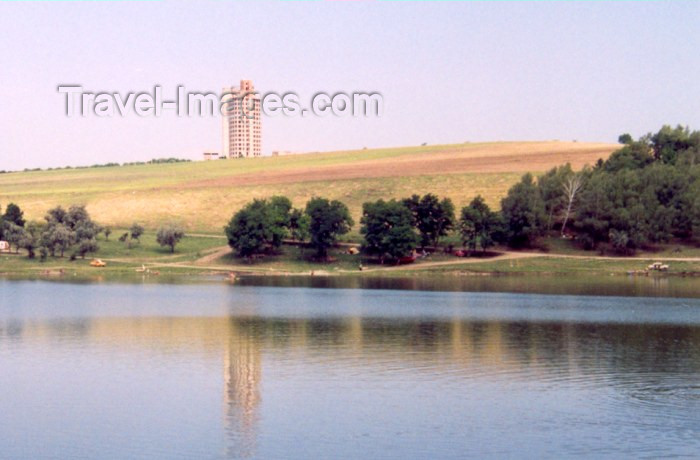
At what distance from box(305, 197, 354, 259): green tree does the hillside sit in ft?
52.1

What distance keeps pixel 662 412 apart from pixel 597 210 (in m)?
65.5

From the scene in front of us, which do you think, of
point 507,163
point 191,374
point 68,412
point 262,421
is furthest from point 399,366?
point 507,163

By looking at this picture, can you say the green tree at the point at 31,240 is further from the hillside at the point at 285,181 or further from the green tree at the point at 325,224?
the green tree at the point at 325,224

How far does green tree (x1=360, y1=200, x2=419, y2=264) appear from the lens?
8275 centimetres

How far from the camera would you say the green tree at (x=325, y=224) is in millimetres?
85562

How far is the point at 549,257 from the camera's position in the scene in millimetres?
85750

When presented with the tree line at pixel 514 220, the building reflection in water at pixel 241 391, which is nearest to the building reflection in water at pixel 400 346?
the building reflection in water at pixel 241 391

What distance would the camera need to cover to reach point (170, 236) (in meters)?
89.1

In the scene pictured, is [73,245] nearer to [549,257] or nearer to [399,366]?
[549,257]

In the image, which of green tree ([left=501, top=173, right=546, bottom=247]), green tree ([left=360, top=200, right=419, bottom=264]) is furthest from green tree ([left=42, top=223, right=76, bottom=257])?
green tree ([left=501, top=173, right=546, bottom=247])

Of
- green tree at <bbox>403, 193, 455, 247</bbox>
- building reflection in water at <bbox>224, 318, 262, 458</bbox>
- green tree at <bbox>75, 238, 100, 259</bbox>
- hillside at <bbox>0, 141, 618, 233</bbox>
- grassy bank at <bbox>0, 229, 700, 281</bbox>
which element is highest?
hillside at <bbox>0, 141, 618, 233</bbox>

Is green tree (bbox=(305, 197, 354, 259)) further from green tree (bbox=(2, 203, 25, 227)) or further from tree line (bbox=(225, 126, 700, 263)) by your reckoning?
green tree (bbox=(2, 203, 25, 227))

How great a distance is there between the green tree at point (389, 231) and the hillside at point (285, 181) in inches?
703

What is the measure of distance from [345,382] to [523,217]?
205 ft
